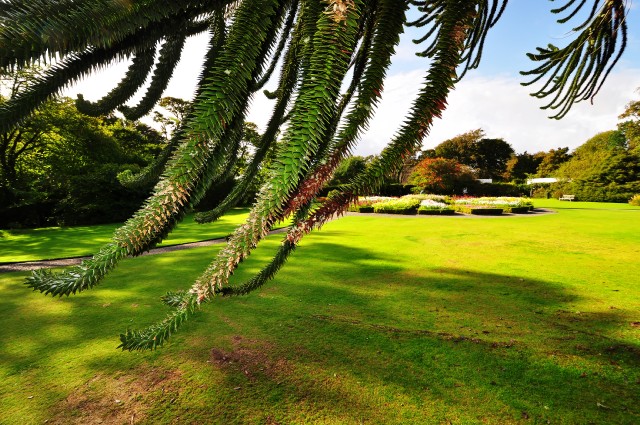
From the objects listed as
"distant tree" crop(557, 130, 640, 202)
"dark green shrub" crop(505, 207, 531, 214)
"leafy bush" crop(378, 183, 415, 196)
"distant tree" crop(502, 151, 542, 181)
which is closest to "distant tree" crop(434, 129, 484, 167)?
"distant tree" crop(502, 151, 542, 181)

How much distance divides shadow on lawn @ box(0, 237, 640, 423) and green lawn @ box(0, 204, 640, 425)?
0.8 inches

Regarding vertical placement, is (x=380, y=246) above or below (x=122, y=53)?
below

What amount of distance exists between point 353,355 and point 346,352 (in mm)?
115

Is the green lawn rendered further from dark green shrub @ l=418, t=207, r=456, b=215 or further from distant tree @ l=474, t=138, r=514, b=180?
distant tree @ l=474, t=138, r=514, b=180

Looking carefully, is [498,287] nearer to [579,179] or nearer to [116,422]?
[116,422]

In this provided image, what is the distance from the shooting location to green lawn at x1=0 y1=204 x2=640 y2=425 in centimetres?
321

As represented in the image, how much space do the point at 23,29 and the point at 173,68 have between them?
1.04m

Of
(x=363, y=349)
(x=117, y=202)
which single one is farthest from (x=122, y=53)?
(x=117, y=202)

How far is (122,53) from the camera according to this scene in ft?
4.75

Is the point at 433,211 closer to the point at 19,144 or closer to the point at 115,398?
the point at 115,398

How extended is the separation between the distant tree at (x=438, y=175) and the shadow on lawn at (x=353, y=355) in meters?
32.8

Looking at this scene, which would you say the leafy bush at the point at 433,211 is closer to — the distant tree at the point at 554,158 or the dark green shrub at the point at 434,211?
the dark green shrub at the point at 434,211

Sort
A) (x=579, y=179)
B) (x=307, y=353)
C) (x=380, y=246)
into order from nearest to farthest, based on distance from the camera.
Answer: (x=307, y=353)
(x=380, y=246)
(x=579, y=179)

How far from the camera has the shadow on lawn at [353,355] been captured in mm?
3229
